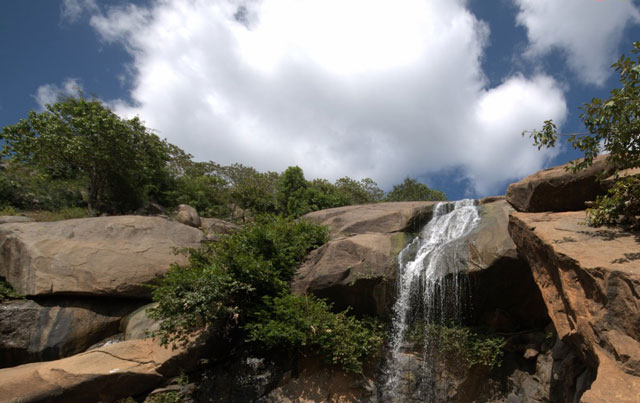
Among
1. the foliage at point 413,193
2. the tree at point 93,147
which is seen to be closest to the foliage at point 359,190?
the foliage at point 413,193

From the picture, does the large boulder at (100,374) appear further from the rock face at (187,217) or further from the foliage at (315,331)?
the rock face at (187,217)

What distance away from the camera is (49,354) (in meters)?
9.83

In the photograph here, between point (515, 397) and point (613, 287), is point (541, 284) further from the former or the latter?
point (515, 397)

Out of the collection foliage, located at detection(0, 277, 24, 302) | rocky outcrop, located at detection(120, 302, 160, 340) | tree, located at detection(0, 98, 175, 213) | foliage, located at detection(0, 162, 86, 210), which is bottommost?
rocky outcrop, located at detection(120, 302, 160, 340)

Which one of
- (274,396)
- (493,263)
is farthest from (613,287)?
(274,396)

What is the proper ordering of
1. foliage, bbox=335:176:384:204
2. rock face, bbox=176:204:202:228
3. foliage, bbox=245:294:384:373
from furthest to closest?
1. foliage, bbox=335:176:384:204
2. rock face, bbox=176:204:202:228
3. foliage, bbox=245:294:384:373

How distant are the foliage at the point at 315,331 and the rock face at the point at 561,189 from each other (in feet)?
17.1

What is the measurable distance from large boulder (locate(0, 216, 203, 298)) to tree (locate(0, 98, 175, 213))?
696cm

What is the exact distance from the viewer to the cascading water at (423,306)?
8.72 metres

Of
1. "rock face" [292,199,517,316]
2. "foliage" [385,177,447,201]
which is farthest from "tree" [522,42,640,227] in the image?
"foliage" [385,177,447,201]

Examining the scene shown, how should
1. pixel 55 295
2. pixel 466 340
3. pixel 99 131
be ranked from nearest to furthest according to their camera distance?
pixel 466 340 → pixel 55 295 → pixel 99 131

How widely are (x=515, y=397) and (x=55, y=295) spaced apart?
13.0 metres

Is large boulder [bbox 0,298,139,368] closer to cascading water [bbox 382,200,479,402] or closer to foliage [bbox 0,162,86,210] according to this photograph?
cascading water [bbox 382,200,479,402]

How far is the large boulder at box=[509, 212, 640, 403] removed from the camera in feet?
14.9
